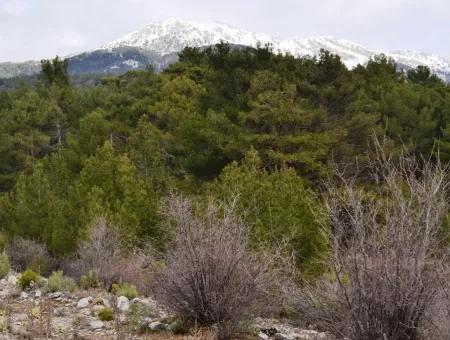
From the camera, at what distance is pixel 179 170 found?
24078mm

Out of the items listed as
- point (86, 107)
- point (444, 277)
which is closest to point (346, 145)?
point (444, 277)

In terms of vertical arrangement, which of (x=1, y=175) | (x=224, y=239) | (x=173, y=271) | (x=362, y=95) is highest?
(x=362, y=95)

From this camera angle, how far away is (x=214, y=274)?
793 centimetres

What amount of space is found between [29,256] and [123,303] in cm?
894

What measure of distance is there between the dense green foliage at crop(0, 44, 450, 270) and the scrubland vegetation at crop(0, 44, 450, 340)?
2.9 inches

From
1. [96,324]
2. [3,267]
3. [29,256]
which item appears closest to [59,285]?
[3,267]

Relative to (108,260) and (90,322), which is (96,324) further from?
(108,260)

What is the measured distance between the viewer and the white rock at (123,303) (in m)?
9.82

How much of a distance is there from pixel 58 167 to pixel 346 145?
11489 mm

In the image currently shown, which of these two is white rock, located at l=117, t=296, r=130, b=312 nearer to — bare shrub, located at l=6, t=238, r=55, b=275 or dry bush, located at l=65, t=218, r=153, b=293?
dry bush, located at l=65, t=218, r=153, b=293

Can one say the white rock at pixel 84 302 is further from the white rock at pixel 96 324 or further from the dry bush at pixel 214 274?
the dry bush at pixel 214 274

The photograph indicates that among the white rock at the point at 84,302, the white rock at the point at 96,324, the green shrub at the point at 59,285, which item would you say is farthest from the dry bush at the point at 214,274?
the green shrub at the point at 59,285

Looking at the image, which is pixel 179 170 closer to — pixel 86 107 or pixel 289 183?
pixel 289 183

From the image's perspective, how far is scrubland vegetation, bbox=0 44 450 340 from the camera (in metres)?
5.65
